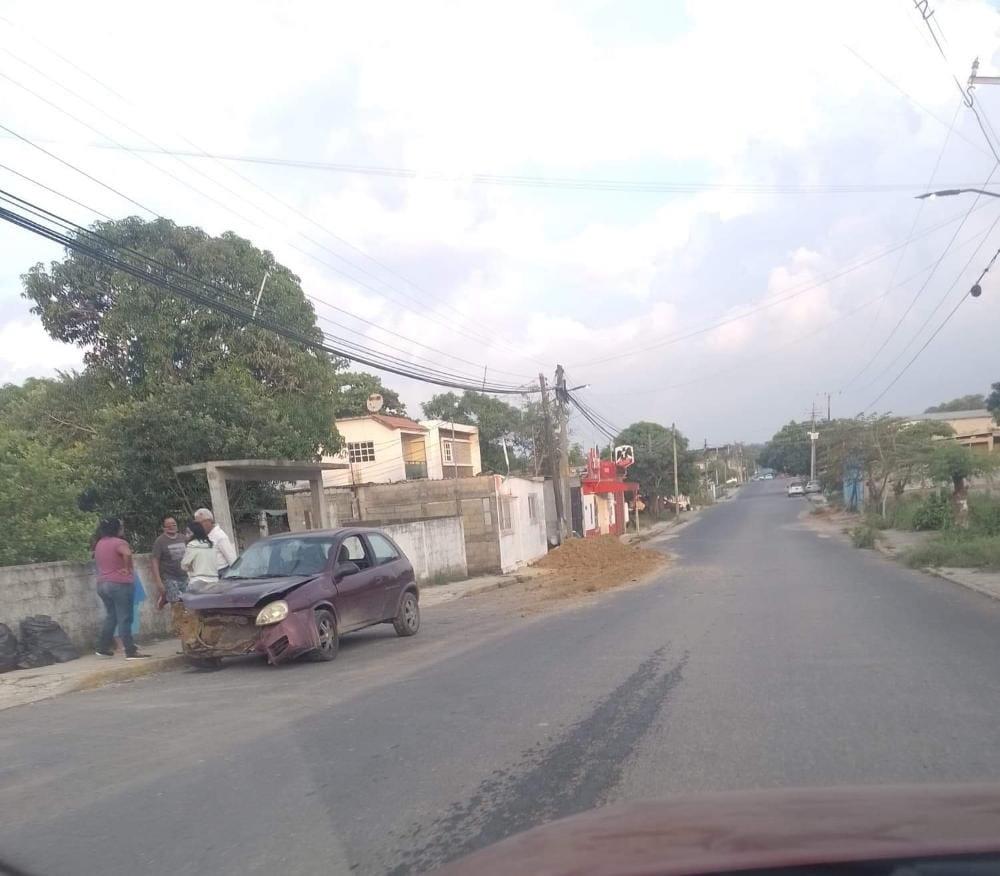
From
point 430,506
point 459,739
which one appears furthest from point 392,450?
point 459,739

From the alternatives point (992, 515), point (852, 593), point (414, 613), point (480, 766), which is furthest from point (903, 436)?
point (480, 766)

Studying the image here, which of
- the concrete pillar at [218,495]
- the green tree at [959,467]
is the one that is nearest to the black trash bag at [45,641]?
the concrete pillar at [218,495]

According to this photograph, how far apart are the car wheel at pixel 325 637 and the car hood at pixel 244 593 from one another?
1.52ft

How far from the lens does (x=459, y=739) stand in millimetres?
6758

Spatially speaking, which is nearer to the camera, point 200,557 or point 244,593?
point 244,593

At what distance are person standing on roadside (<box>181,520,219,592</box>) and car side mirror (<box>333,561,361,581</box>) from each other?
1638 millimetres

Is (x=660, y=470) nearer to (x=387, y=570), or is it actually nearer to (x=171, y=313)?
(x=171, y=313)

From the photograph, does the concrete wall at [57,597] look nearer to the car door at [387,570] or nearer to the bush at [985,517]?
the car door at [387,570]

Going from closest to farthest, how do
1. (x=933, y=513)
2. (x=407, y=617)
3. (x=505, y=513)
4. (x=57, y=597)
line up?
(x=57, y=597), (x=407, y=617), (x=505, y=513), (x=933, y=513)

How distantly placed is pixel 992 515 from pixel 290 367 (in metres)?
18.4

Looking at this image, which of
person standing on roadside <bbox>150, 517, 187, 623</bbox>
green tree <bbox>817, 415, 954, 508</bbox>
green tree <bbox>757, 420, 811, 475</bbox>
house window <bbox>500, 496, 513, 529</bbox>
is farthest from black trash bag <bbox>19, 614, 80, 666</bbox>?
green tree <bbox>757, 420, 811, 475</bbox>

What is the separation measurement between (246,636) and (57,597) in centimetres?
300

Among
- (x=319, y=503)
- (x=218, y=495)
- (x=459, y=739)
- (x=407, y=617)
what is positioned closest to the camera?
(x=459, y=739)

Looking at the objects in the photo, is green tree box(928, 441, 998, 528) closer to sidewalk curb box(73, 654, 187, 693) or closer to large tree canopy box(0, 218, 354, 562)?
large tree canopy box(0, 218, 354, 562)
